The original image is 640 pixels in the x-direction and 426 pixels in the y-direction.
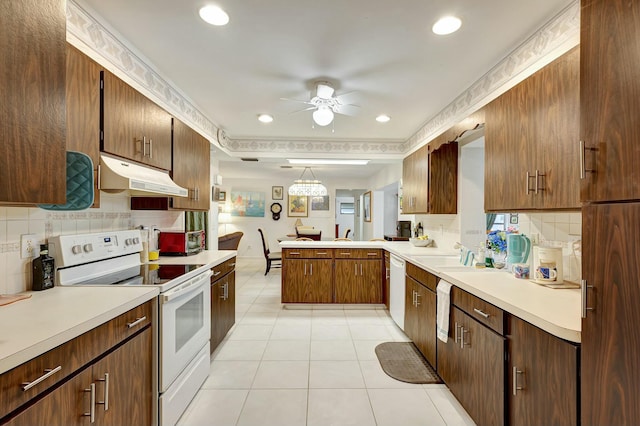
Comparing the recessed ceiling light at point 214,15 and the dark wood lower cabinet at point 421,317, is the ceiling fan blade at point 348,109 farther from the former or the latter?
the dark wood lower cabinet at point 421,317

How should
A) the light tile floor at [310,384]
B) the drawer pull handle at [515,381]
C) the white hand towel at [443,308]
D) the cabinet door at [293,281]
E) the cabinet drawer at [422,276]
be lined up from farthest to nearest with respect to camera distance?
the cabinet door at [293,281]
the cabinet drawer at [422,276]
the white hand towel at [443,308]
the light tile floor at [310,384]
the drawer pull handle at [515,381]

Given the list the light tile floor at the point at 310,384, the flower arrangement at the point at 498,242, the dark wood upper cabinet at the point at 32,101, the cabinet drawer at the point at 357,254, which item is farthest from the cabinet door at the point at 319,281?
the dark wood upper cabinet at the point at 32,101

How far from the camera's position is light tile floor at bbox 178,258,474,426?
6.07 ft

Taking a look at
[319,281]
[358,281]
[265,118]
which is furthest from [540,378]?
[265,118]

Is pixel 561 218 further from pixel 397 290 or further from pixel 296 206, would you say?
pixel 296 206

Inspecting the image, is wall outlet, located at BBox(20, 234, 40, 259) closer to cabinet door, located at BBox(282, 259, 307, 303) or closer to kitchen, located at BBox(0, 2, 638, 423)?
kitchen, located at BBox(0, 2, 638, 423)

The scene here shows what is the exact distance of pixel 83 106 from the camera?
1512 millimetres

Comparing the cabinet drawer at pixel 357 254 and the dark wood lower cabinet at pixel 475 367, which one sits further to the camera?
the cabinet drawer at pixel 357 254

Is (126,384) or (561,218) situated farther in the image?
(561,218)

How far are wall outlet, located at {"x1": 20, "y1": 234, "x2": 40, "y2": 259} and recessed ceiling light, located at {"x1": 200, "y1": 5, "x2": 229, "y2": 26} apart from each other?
1578 mm

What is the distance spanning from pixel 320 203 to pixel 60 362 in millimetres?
7598

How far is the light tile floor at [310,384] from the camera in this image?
1.85 metres

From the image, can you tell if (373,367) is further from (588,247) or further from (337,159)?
(337,159)

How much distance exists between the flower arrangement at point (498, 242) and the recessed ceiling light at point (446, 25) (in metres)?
1.57
